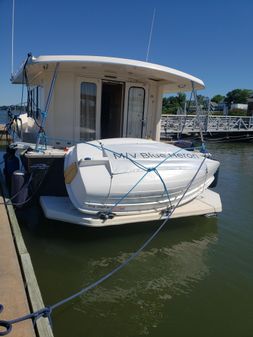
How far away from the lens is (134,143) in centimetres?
668

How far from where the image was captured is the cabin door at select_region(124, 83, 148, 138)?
8.31 meters

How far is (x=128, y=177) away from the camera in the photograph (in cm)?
539

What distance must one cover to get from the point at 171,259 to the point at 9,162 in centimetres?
438

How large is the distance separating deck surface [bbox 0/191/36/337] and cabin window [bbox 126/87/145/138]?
4.57 m

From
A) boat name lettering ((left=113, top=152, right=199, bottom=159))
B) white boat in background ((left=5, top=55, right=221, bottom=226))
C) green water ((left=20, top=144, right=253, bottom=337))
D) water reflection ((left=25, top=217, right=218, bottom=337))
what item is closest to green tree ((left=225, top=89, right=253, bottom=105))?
white boat in background ((left=5, top=55, right=221, bottom=226))

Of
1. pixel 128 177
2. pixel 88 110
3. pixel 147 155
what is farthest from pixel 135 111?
pixel 128 177

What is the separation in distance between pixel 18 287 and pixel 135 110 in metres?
5.75

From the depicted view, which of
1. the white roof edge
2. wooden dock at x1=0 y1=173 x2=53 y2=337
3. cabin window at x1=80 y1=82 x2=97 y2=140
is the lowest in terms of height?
wooden dock at x1=0 y1=173 x2=53 y2=337

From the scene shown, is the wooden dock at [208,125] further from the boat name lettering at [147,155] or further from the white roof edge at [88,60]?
the boat name lettering at [147,155]

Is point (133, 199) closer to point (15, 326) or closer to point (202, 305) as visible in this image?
point (202, 305)

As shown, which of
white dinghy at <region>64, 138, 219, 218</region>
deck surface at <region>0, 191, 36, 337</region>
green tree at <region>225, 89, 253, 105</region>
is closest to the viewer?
deck surface at <region>0, 191, 36, 337</region>

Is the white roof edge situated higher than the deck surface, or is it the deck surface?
the white roof edge

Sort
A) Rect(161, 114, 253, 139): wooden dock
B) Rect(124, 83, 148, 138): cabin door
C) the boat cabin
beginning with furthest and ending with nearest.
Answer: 1. Rect(161, 114, 253, 139): wooden dock
2. Rect(124, 83, 148, 138): cabin door
3. the boat cabin

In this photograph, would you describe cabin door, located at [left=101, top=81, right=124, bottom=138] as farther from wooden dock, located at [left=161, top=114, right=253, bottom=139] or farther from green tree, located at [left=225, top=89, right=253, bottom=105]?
green tree, located at [left=225, top=89, right=253, bottom=105]
